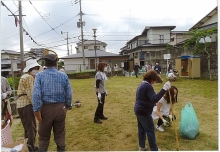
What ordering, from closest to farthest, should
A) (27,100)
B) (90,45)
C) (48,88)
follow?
(48,88)
(27,100)
(90,45)

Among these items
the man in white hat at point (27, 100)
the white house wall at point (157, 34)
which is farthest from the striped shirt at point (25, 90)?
the white house wall at point (157, 34)

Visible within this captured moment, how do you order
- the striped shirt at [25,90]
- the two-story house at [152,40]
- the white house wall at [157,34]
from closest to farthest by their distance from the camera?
the striped shirt at [25,90] → the two-story house at [152,40] → the white house wall at [157,34]

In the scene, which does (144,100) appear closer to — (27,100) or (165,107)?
(165,107)

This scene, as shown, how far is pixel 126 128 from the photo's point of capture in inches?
161

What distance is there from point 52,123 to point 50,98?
33cm

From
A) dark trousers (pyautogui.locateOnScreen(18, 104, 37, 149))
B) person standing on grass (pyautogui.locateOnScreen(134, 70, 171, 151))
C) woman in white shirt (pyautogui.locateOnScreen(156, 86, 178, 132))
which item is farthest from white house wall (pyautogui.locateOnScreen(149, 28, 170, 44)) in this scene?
dark trousers (pyautogui.locateOnScreen(18, 104, 37, 149))

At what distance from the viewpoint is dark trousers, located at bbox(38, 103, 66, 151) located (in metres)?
2.37

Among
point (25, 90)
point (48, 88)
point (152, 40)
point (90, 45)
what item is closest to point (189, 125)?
point (48, 88)

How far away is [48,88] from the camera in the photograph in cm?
234

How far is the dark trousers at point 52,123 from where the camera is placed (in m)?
2.37

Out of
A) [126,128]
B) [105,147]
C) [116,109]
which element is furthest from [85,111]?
[105,147]

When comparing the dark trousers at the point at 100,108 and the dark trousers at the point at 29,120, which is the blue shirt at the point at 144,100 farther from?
the dark trousers at the point at 100,108

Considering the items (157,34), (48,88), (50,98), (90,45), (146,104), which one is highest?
(157,34)

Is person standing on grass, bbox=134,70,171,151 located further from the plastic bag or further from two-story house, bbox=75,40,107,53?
two-story house, bbox=75,40,107,53
